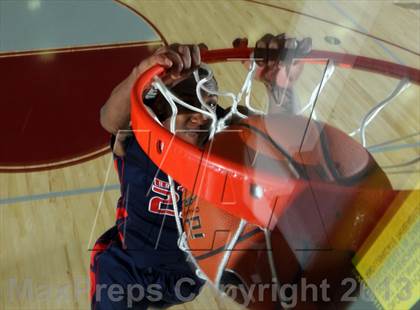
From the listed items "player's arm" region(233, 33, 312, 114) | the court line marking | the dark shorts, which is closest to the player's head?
"player's arm" region(233, 33, 312, 114)

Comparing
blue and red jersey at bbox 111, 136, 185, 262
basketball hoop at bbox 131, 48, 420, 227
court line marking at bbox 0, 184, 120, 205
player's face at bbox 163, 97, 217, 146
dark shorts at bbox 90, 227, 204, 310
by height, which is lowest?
court line marking at bbox 0, 184, 120, 205

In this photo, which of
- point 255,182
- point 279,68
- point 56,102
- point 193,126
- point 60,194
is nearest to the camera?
point 255,182

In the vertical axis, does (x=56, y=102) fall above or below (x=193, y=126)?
below

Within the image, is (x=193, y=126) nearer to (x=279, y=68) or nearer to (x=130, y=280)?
(x=279, y=68)

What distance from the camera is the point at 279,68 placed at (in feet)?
2.80

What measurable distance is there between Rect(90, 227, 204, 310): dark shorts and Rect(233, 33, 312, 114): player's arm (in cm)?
37

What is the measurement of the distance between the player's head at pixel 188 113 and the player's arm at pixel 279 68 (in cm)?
11

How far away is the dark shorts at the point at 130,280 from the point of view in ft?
3.06

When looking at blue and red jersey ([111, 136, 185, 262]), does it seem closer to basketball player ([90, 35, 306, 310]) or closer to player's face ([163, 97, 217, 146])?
basketball player ([90, 35, 306, 310])

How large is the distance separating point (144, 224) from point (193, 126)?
0.86ft

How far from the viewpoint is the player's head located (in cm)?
69

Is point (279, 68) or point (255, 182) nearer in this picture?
point (255, 182)

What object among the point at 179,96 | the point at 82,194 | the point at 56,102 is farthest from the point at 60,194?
the point at 179,96

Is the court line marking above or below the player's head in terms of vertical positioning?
below
